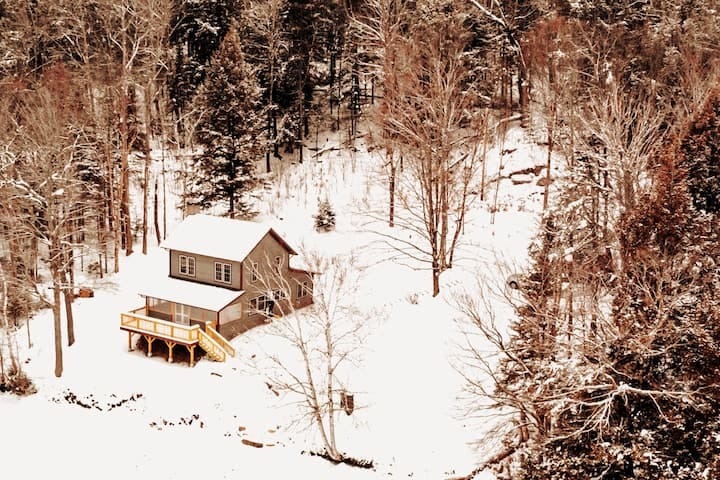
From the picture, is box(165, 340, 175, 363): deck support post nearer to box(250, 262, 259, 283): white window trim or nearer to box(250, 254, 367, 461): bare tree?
box(250, 254, 367, 461): bare tree

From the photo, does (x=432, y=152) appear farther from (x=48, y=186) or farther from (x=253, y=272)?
(x=48, y=186)

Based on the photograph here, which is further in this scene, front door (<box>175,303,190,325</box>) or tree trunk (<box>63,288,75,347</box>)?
front door (<box>175,303,190,325</box>)

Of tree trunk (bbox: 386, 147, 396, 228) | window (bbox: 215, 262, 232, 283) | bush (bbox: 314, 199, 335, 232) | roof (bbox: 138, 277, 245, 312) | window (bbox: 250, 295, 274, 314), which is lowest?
window (bbox: 250, 295, 274, 314)

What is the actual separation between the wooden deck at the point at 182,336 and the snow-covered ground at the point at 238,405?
53cm

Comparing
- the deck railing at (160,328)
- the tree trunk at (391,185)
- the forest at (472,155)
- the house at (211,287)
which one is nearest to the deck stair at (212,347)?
the house at (211,287)

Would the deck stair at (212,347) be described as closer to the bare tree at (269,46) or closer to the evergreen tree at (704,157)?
the evergreen tree at (704,157)

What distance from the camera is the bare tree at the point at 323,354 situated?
22250 millimetres

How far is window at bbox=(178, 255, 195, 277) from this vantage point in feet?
101

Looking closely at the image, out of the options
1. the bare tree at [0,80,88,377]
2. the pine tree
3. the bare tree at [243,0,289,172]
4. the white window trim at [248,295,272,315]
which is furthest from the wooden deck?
the bare tree at [243,0,289,172]

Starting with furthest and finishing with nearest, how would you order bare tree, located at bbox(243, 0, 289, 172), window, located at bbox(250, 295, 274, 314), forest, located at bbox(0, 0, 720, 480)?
bare tree, located at bbox(243, 0, 289, 172) → window, located at bbox(250, 295, 274, 314) → forest, located at bbox(0, 0, 720, 480)

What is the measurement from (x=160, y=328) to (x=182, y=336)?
46.4 inches

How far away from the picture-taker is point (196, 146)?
45688mm

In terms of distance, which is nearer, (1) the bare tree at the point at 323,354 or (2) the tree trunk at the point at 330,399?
(2) the tree trunk at the point at 330,399

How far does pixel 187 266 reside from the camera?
30891 mm
